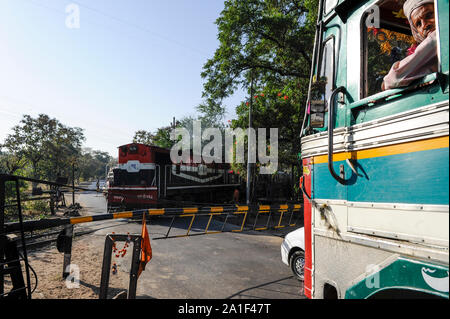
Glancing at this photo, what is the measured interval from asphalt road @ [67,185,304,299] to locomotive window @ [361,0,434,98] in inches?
152

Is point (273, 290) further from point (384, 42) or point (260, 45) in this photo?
point (260, 45)

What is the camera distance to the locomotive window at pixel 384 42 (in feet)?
8.14

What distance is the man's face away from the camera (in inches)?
81.0

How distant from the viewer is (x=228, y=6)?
13039mm

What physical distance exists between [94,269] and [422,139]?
682 centimetres

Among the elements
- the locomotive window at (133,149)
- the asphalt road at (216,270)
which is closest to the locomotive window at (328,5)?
the asphalt road at (216,270)

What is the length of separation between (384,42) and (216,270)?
533 cm

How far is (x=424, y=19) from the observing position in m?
2.10

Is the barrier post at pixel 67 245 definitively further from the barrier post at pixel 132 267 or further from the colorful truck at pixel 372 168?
the colorful truck at pixel 372 168

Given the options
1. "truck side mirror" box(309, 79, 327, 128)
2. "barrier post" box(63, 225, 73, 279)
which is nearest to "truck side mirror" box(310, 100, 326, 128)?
"truck side mirror" box(309, 79, 327, 128)

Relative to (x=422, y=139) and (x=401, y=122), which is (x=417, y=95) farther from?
(x=422, y=139)
